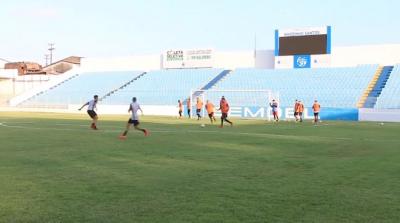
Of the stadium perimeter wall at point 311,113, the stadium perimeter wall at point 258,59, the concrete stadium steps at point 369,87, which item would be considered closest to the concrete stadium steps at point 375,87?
the concrete stadium steps at point 369,87

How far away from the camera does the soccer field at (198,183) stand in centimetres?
670

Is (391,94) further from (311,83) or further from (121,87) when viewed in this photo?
(121,87)

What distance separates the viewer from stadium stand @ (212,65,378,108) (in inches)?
1684

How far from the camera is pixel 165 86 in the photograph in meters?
53.6

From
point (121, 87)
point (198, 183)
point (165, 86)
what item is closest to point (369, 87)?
point (165, 86)

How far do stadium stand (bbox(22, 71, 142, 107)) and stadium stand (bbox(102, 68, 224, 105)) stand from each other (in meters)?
2.48

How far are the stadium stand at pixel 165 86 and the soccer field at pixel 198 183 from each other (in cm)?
3507

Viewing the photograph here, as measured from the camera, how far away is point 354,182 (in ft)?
29.9

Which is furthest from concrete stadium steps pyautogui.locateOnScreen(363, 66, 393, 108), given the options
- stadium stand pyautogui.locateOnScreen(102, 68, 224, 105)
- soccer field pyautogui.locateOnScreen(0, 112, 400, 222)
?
soccer field pyautogui.locateOnScreen(0, 112, 400, 222)

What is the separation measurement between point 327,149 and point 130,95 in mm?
40001

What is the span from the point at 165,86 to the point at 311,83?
51.1 feet

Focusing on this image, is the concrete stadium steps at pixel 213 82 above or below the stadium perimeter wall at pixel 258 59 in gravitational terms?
below

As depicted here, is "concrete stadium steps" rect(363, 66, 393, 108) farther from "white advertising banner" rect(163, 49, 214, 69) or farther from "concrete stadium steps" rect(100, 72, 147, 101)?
"concrete stadium steps" rect(100, 72, 147, 101)

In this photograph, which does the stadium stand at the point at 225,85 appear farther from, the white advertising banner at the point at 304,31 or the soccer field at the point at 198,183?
the soccer field at the point at 198,183
